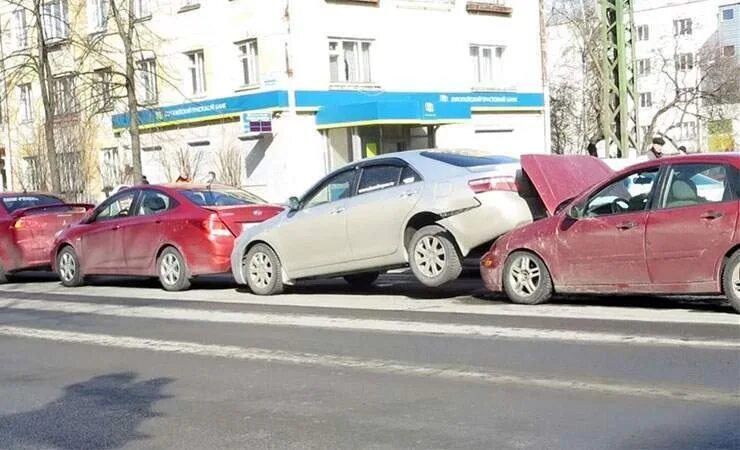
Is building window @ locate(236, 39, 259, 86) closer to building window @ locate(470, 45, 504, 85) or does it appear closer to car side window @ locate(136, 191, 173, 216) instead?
building window @ locate(470, 45, 504, 85)

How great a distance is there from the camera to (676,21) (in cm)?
7638

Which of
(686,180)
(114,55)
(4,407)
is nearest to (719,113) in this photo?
(114,55)

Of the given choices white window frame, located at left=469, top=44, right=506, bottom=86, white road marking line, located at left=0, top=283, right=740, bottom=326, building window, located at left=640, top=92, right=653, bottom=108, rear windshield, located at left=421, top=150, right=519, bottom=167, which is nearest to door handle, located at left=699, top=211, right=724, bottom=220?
white road marking line, located at left=0, top=283, right=740, bottom=326

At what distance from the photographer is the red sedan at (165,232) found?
1445 centimetres

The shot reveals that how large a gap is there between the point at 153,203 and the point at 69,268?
2.41 meters

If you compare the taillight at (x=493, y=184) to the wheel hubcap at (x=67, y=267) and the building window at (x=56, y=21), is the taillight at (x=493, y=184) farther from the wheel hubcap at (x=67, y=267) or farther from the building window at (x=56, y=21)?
the building window at (x=56, y=21)

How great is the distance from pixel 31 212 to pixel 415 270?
9263 mm

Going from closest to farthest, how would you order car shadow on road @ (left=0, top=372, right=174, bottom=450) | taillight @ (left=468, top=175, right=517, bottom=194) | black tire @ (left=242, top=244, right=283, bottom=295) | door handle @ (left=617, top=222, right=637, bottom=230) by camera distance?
car shadow on road @ (left=0, top=372, right=174, bottom=450) < door handle @ (left=617, top=222, right=637, bottom=230) < taillight @ (left=468, top=175, right=517, bottom=194) < black tire @ (left=242, top=244, right=283, bottom=295)

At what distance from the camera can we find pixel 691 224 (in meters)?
9.49

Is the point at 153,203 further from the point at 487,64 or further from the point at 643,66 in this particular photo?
the point at 643,66

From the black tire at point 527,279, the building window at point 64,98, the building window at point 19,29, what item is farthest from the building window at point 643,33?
the black tire at point 527,279

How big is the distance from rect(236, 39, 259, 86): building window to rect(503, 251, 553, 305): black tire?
893 inches

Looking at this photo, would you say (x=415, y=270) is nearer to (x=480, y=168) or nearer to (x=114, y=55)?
(x=480, y=168)

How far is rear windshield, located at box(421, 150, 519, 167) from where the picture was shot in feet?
39.4
